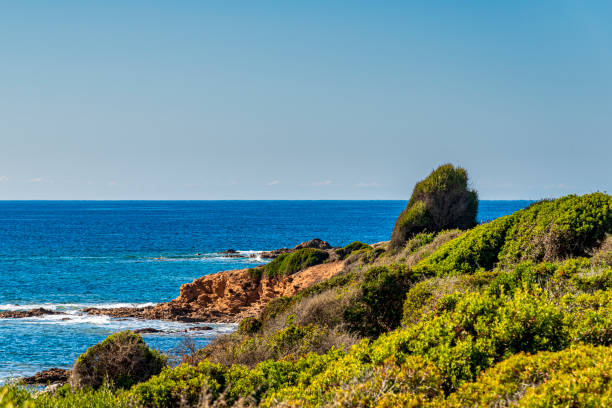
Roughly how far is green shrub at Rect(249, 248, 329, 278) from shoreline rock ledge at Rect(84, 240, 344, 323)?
533 mm

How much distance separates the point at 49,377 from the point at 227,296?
14.6 metres

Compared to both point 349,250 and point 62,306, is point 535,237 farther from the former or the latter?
point 62,306

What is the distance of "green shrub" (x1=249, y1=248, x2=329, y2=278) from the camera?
35.2m

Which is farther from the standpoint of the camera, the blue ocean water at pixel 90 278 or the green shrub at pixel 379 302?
the blue ocean water at pixel 90 278

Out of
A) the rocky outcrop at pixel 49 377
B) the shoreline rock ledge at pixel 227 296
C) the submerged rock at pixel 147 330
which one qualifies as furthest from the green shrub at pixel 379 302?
the shoreline rock ledge at pixel 227 296

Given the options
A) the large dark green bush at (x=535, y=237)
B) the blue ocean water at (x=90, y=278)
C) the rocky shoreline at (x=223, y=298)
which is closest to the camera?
the large dark green bush at (x=535, y=237)

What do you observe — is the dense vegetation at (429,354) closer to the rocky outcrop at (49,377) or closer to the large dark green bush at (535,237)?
the large dark green bush at (535,237)

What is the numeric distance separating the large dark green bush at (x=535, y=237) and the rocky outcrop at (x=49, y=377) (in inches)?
526

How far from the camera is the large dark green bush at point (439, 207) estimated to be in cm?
→ 2850

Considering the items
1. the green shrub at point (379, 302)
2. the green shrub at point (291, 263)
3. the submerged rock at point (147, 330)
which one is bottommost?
the submerged rock at point (147, 330)

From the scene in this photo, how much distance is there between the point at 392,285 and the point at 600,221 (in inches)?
266

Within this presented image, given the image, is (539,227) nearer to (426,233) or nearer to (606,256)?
(606,256)

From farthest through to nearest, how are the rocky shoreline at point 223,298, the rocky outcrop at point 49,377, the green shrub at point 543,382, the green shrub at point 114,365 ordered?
1. the rocky shoreline at point 223,298
2. the rocky outcrop at point 49,377
3. the green shrub at point 114,365
4. the green shrub at point 543,382

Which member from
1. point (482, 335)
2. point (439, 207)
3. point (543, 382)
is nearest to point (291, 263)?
point (439, 207)
